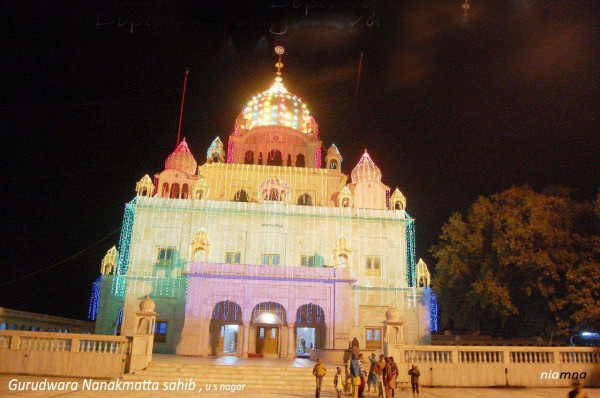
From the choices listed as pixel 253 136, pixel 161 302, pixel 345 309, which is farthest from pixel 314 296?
pixel 253 136

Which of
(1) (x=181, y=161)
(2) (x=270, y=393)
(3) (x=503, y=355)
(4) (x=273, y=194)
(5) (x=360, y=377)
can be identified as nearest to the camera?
(5) (x=360, y=377)

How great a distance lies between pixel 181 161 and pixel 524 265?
79.5 ft

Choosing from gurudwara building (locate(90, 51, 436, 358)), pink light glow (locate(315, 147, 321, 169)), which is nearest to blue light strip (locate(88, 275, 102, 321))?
gurudwara building (locate(90, 51, 436, 358))

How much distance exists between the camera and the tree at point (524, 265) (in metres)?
23.1

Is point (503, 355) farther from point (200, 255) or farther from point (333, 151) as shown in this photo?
point (333, 151)

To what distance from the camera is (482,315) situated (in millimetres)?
28469

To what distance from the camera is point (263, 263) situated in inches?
1235

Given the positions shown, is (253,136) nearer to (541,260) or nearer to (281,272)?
(281,272)

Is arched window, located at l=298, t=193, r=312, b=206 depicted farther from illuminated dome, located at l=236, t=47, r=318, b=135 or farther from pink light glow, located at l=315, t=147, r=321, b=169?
illuminated dome, located at l=236, t=47, r=318, b=135

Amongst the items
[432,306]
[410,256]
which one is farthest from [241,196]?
[432,306]

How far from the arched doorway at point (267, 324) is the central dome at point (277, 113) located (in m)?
16.8

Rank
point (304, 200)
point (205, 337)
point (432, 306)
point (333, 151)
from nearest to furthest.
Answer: point (205, 337) → point (432, 306) → point (304, 200) → point (333, 151)

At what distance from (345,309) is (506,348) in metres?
10.1

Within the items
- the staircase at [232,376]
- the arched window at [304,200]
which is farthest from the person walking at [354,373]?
the arched window at [304,200]
